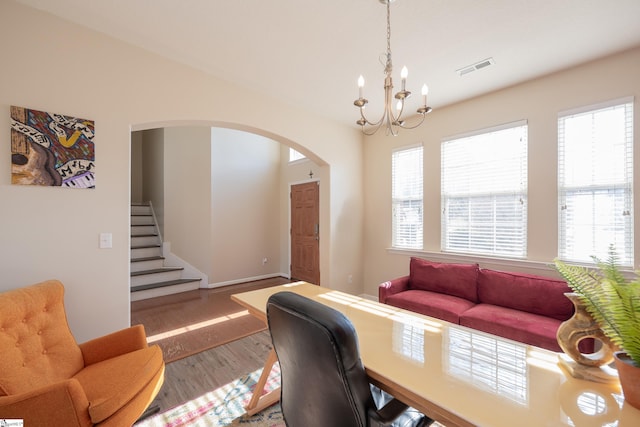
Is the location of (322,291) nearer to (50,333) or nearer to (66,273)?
(50,333)

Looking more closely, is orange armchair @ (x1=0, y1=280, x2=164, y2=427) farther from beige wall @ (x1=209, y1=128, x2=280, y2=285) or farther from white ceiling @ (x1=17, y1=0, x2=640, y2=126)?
beige wall @ (x1=209, y1=128, x2=280, y2=285)

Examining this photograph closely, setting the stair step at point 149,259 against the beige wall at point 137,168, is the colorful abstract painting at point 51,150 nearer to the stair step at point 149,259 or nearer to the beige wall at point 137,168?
the stair step at point 149,259

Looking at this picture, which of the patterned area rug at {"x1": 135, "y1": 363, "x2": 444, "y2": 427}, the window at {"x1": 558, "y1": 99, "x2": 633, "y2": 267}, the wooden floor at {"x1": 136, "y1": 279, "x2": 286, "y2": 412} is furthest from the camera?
the window at {"x1": 558, "y1": 99, "x2": 633, "y2": 267}

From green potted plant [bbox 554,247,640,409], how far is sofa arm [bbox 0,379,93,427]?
2.15m

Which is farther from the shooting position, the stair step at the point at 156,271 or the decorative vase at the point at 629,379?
the stair step at the point at 156,271

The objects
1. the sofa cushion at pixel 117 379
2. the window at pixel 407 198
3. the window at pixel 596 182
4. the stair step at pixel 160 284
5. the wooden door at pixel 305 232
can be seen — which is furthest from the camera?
the wooden door at pixel 305 232

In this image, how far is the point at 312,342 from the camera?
36.2 inches

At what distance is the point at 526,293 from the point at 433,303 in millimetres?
853

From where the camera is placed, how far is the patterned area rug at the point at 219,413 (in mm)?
1766

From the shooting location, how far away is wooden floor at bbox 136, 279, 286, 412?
206 centimetres

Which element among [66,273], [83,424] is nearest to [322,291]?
[83,424]

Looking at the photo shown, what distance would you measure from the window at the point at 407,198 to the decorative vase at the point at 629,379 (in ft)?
9.82

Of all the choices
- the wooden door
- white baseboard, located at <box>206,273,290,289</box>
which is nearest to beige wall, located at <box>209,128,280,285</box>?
white baseboard, located at <box>206,273,290,289</box>

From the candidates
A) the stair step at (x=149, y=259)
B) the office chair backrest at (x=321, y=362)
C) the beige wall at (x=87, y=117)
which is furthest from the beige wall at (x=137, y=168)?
the office chair backrest at (x=321, y=362)
